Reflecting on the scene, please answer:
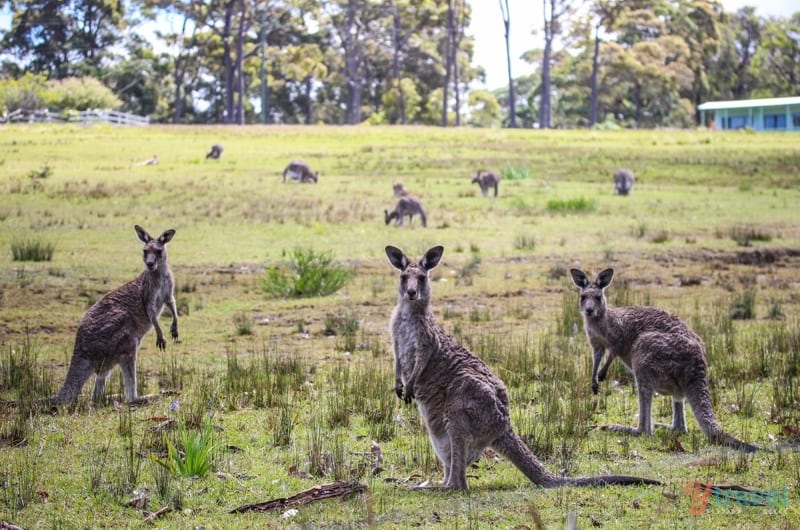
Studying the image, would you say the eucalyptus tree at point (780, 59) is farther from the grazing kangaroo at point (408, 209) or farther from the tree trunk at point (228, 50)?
the grazing kangaroo at point (408, 209)

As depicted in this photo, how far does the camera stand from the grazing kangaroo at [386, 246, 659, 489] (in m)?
6.25

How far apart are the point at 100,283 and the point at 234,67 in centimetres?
4941

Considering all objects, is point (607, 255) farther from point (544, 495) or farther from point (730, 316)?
point (544, 495)

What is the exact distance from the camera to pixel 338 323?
12.8 meters

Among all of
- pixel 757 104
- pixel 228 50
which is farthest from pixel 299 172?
pixel 757 104

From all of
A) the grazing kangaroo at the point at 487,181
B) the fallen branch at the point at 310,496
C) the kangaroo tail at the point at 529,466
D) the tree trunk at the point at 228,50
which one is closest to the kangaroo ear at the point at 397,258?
the kangaroo tail at the point at 529,466

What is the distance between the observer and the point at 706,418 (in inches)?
292

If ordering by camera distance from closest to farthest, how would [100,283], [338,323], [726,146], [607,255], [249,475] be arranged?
[249,475]
[338,323]
[100,283]
[607,255]
[726,146]

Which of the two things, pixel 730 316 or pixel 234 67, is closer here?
pixel 730 316

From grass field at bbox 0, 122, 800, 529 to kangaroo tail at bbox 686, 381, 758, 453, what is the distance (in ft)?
0.39

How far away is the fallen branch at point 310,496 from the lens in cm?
608

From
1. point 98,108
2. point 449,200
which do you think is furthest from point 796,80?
point 449,200

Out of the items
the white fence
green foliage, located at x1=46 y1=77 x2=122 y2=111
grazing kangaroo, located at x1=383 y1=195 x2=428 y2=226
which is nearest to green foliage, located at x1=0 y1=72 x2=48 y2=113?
the white fence

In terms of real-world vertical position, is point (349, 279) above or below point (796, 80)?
below
